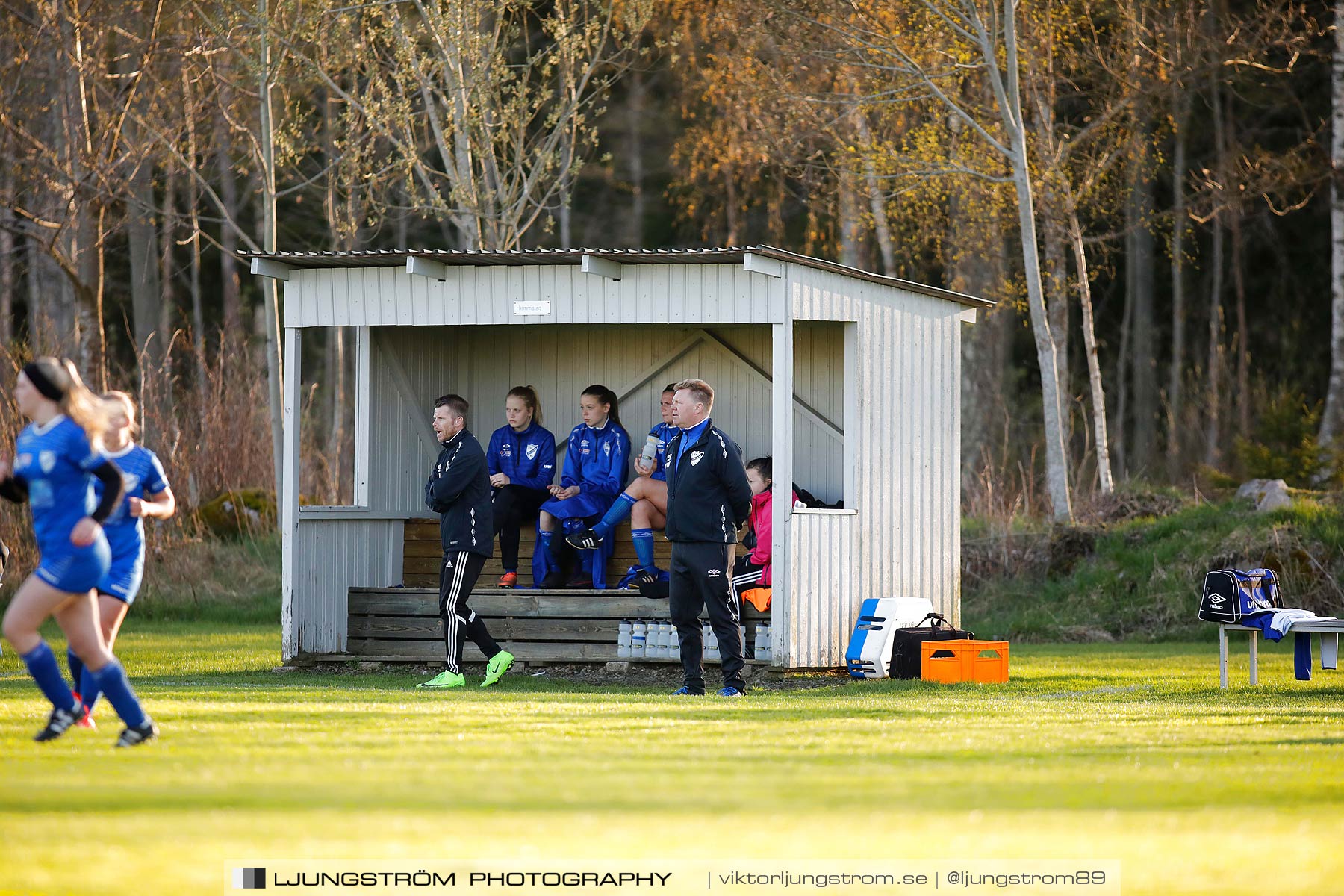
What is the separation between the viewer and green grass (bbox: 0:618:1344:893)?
5.35 m

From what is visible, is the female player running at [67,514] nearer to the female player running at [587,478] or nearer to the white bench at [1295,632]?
the female player running at [587,478]

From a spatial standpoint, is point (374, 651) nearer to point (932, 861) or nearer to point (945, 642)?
point (945, 642)

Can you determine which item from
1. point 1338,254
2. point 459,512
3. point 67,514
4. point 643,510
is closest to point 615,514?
point 643,510

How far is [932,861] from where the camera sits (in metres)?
5.26

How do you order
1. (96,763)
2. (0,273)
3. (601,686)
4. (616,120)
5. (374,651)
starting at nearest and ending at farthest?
(96,763)
(601,686)
(374,651)
(0,273)
(616,120)

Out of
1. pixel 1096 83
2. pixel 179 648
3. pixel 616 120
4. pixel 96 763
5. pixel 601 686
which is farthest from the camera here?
pixel 616 120

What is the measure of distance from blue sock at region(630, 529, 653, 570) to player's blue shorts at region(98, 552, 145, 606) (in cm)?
528

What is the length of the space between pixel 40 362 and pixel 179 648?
26.5 feet

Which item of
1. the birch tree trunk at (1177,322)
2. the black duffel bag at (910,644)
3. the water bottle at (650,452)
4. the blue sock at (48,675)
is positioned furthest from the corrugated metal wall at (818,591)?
the birch tree trunk at (1177,322)

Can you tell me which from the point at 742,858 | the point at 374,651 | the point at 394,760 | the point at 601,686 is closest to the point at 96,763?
the point at 394,760

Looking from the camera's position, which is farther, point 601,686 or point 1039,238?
point 1039,238

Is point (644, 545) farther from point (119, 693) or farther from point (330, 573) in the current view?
point (119, 693)

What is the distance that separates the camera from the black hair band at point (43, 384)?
23.8 feet

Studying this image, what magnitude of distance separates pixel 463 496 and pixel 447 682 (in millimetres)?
1219
